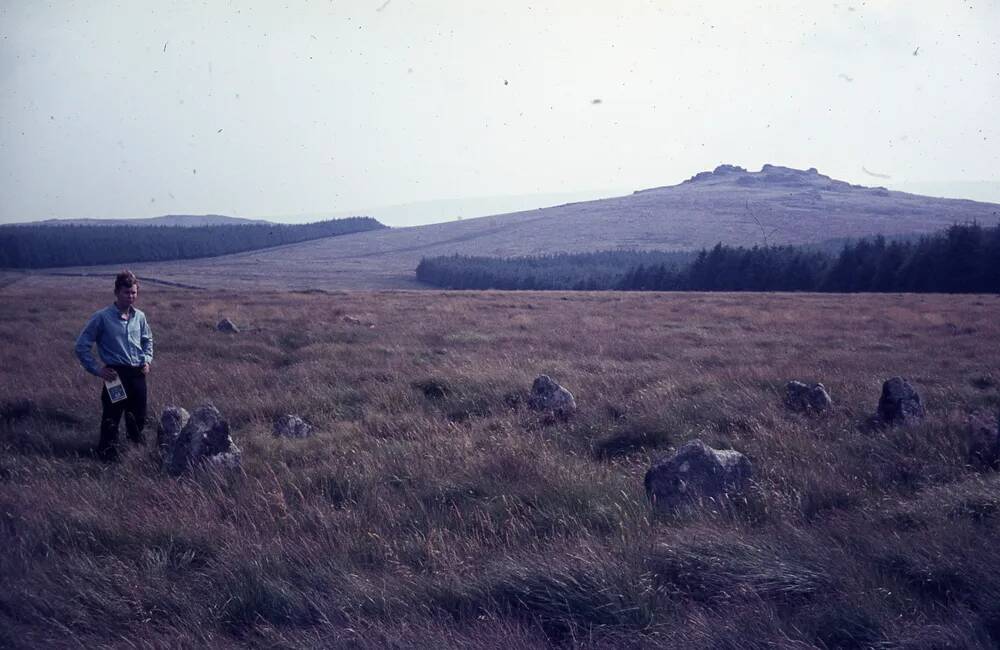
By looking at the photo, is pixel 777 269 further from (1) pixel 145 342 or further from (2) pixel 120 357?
(2) pixel 120 357

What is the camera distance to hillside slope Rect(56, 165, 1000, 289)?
82062 millimetres

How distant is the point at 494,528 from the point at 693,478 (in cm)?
144

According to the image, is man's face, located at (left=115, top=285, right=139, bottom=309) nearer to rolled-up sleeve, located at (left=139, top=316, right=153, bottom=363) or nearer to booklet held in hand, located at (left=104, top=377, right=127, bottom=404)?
rolled-up sleeve, located at (left=139, top=316, right=153, bottom=363)

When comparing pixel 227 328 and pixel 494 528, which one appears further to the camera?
pixel 227 328

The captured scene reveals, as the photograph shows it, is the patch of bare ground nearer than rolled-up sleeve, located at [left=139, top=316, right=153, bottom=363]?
Yes

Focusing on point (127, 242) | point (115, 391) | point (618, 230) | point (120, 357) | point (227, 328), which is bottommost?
point (227, 328)

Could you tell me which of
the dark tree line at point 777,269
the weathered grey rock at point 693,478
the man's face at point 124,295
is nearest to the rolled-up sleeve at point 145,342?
the man's face at point 124,295

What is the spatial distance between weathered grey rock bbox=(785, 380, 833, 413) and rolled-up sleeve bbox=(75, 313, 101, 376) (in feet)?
23.7

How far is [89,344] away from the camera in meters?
6.55

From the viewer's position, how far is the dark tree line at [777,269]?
46688mm

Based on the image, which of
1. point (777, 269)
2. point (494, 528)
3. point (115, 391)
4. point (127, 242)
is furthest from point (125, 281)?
point (127, 242)

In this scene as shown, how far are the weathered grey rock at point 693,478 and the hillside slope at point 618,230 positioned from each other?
200ft

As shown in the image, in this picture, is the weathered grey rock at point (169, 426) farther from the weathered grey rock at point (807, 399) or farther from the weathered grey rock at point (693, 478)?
the weathered grey rock at point (807, 399)

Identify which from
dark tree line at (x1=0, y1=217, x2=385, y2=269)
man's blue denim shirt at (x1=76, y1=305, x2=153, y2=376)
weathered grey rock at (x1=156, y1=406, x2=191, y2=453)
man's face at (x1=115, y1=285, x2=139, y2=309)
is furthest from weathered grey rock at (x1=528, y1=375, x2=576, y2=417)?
dark tree line at (x1=0, y1=217, x2=385, y2=269)
